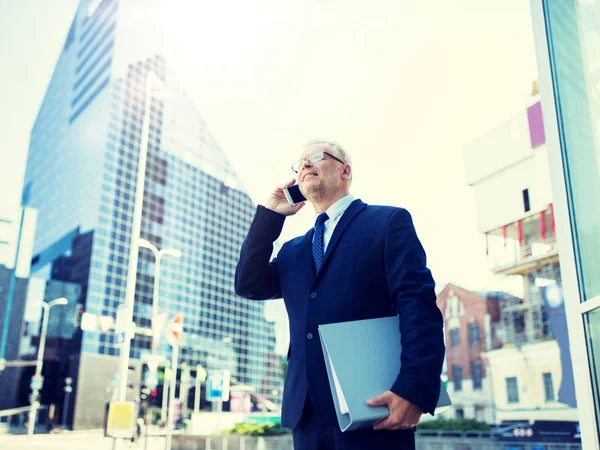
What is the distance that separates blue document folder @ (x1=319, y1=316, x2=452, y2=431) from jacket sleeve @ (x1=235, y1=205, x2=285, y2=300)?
0.42 meters

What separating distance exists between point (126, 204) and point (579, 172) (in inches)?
1543

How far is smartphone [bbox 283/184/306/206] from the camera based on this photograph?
5.23 ft

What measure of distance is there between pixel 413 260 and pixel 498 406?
26.4 m

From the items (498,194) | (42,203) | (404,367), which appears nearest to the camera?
(404,367)

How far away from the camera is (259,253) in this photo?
5.14ft

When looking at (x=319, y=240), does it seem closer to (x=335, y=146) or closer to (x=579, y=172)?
(x=335, y=146)

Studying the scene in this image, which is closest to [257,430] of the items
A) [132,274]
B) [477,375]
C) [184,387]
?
[132,274]

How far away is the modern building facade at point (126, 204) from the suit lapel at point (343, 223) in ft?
111

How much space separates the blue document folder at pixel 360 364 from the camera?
1131 millimetres

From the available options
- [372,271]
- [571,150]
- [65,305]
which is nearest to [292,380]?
[372,271]

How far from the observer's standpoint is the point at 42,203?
45.4 metres

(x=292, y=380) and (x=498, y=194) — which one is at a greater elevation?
(x=498, y=194)

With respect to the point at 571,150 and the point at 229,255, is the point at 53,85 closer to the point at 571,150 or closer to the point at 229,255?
the point at 229,255

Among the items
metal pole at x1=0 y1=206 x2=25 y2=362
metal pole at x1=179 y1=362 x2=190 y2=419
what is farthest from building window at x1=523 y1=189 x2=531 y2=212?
metal pole at x1=179 y1=362 x2=190 y2=419
